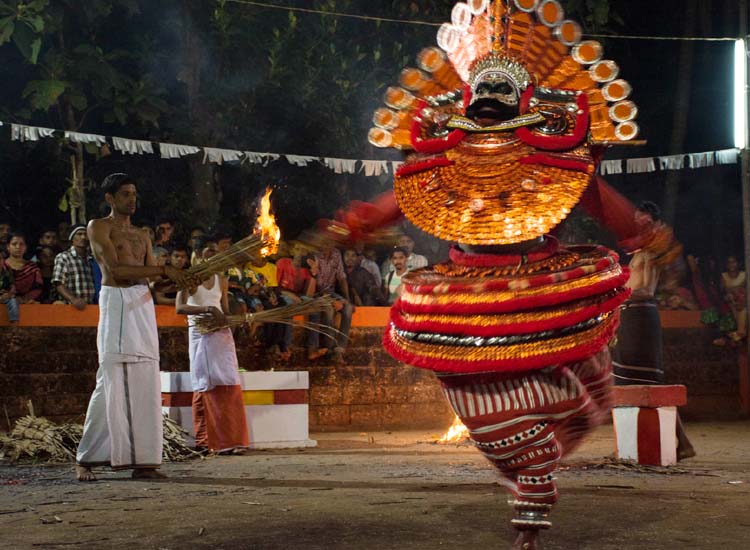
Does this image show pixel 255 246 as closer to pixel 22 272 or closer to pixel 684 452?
pixel 684 452

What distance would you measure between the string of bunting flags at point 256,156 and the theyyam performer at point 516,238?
5981 mm

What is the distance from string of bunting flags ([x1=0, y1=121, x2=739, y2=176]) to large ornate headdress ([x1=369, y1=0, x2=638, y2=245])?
5.84 metres

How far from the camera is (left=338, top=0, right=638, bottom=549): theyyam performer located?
14.6ft

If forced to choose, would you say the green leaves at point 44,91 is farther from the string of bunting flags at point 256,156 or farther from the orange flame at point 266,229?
the orange flame at point 266,229

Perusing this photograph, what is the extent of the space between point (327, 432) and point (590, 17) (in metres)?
8.10

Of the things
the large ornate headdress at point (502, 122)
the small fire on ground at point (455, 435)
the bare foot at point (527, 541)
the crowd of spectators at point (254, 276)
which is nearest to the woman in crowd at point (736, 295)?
the crowd of spectators at point (254, 276)

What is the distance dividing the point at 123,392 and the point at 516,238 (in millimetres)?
4201

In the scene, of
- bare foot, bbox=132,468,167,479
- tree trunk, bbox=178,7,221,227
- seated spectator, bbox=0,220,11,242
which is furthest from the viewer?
tree trunk, bbox=178,7,221,227

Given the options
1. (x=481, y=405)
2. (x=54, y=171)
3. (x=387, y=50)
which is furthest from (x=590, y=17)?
(x=481, y=405)

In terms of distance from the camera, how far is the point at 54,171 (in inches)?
603

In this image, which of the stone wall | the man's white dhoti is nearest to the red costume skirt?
the man's white dhoti

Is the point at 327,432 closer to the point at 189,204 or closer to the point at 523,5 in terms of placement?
the point at 189,204

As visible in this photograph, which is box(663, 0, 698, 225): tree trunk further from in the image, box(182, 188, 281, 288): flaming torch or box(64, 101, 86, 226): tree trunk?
box(182, 188, 281, 288): flaming torch

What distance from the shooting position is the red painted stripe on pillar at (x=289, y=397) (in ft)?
36.9
